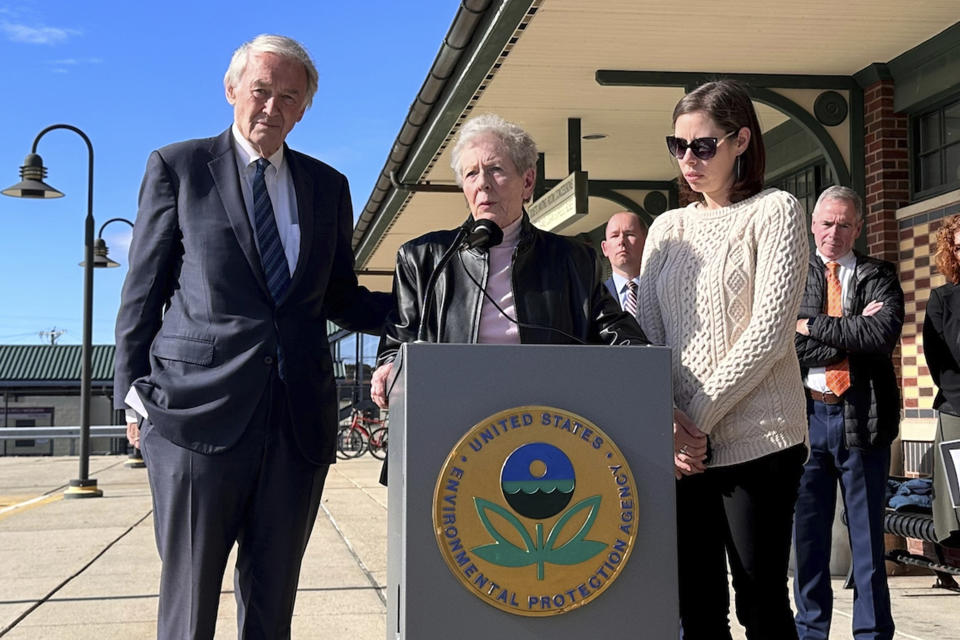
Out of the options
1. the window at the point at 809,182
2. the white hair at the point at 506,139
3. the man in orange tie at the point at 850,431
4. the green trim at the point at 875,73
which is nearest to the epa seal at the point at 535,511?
the white hair at the point at 506,139

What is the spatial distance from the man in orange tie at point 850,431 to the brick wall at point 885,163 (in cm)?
422

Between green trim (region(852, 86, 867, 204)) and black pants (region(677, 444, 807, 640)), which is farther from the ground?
green trim (region(852, 86, 867, 204))

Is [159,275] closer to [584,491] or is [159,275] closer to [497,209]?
[497,209]

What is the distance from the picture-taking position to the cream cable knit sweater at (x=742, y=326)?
8.93 feet

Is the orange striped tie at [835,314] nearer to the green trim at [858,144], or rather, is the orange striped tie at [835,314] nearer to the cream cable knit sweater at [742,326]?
the cream cable knit sweater at [742,326]

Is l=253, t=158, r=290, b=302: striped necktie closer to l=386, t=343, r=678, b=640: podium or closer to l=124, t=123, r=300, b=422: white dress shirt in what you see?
l=124, t=123, r=300, b=422: white dress shirt

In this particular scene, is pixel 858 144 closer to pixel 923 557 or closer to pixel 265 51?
pixel 923 557

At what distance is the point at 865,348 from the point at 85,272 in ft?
42.5

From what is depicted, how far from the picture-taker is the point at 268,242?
10.3ft

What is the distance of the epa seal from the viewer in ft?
7.55

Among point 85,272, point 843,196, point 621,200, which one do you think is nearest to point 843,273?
point 843,196

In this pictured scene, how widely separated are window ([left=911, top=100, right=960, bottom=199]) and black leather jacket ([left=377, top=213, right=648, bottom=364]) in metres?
6.16

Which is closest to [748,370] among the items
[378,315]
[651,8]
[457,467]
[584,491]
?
[584,491]

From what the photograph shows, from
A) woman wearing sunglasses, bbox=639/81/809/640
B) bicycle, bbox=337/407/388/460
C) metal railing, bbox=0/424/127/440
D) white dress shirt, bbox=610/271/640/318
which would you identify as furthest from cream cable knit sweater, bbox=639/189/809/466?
metal railing, bbox=0/424/127/440
